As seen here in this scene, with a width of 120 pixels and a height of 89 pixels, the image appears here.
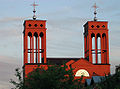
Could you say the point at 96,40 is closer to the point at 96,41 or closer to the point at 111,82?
the point at 96,41

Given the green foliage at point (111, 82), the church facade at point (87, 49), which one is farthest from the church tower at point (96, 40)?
the green foliage at point (111, 82)

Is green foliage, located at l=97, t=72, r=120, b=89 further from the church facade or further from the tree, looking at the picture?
the church facade

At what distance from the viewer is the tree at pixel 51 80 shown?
62.2 metres

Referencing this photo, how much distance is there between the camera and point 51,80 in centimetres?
6231

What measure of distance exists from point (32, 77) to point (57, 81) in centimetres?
418

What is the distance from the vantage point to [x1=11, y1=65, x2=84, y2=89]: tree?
204 ft

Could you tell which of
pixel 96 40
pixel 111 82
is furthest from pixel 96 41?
pixel 111 82

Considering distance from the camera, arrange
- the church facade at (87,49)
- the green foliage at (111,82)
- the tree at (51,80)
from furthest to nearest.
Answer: the church facade at (87,49)
the tree at (51,80)
the green foliage at (111,82)

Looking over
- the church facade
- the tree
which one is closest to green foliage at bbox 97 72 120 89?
the tree

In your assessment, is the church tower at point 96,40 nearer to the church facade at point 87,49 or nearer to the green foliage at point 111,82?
the church facade at point 87,49

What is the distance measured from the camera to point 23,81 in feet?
220

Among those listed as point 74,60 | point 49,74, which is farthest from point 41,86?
point 74,60

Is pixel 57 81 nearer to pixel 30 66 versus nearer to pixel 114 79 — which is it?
pixel 114 79

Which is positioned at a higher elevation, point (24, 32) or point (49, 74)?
point (24, 32)
